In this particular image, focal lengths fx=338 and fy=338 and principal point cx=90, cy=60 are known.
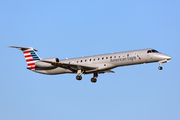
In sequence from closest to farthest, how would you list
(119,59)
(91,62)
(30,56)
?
(119,59) → (91,62) → (30,56)

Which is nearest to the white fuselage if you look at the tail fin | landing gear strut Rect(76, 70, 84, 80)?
landing gear strut Rect(76, 70, 84, 80)

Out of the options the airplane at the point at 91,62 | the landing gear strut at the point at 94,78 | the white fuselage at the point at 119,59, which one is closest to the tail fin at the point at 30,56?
the airplane at the point at 91,62

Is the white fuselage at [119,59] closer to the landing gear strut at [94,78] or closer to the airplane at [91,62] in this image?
the airplane at [91,62]

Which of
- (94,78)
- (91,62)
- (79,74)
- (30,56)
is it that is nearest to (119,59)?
(91,62)

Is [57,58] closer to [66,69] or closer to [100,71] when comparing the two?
[66,69]

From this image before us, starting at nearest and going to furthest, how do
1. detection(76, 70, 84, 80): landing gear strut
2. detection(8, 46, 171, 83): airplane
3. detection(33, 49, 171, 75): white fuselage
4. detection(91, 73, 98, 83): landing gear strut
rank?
detection(33, 49, 171, 75): white fuselage → detection(8, 46, 171, 83): airplane → detection(76, 70, 84, 80): landing gear strut → detection(91, 73, 98, 83): landing gear strut

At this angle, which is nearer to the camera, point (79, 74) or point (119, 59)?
point (119, 59)

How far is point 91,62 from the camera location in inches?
1642

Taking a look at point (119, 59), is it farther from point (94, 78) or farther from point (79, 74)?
point (94, 78)

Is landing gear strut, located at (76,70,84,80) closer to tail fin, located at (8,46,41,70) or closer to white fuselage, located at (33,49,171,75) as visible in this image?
white fuselage, located at (33,49,171,75)

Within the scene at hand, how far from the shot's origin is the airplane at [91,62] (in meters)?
39.4

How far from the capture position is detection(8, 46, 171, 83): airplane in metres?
39.4

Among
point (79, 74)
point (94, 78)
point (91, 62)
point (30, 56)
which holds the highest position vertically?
point (30, 56)

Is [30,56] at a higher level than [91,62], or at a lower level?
higher
